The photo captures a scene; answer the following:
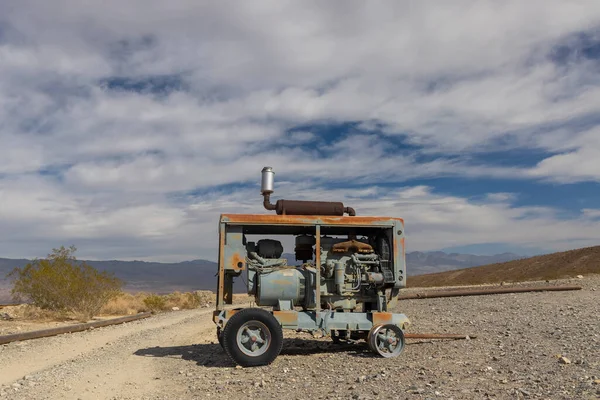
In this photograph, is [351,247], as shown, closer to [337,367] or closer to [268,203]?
[268,203]

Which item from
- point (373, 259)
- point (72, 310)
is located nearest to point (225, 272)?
point (373, 259)

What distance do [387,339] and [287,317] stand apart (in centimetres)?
217

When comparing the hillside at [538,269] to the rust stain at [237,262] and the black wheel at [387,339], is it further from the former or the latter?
the rust stain at [237,262]

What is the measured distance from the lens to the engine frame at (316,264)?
35.6 feet

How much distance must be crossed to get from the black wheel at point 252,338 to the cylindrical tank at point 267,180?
107 inches

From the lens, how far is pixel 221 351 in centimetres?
1217

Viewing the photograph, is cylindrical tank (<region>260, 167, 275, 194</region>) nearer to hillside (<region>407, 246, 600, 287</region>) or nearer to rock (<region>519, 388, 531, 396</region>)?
rock (<region>519, 388, 531, 396</region>)

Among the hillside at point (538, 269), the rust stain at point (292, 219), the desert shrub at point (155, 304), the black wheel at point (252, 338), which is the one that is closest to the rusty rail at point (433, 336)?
the rust stain at point (292, 219)

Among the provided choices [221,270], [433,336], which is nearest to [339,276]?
[221,270]

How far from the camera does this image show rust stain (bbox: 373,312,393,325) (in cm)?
1103

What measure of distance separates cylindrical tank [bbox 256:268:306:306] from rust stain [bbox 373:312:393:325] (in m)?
1.73

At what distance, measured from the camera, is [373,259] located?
38.6 feet

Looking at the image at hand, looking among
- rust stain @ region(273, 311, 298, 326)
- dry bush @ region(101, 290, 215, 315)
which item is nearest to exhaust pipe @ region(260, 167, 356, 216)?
rust stain @ region(273, 311, 298, 326)

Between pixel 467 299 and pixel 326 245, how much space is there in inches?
489
